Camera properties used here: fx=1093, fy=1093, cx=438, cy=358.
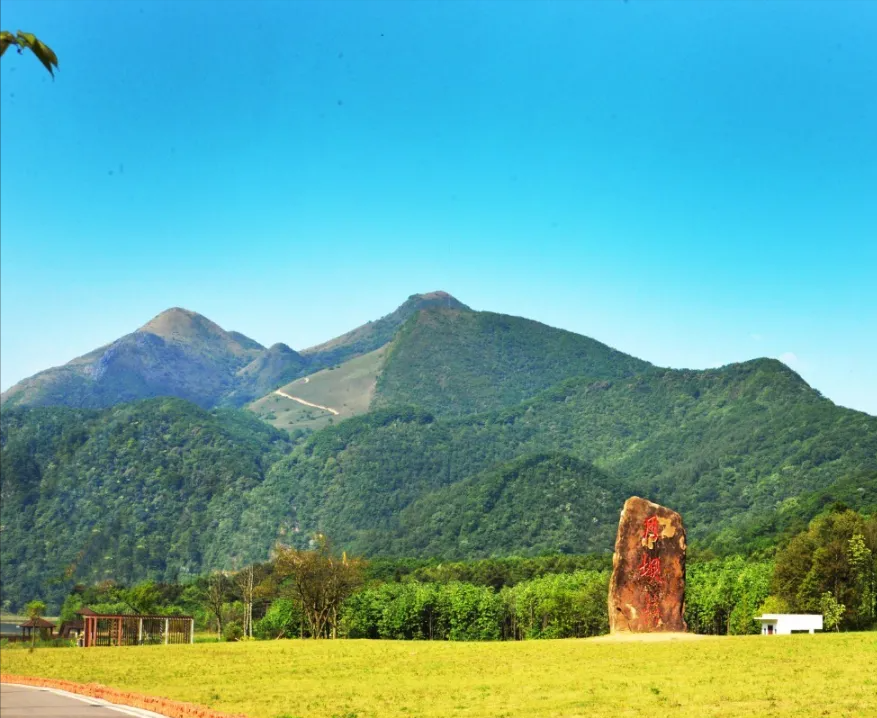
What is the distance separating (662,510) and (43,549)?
167546 millimetres

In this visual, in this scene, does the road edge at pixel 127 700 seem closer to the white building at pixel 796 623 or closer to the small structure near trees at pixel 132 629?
the small structure near trees at pixel 132 629

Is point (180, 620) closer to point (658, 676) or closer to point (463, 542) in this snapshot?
point (658, 676)

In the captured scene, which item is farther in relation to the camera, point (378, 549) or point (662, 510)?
point (378, 549)

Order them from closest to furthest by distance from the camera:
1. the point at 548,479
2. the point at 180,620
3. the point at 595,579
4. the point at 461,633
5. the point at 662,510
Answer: the point at 662,510 → the point at 180,620 → the point at 461,633 → the point at 595,579 → the point at 548,479

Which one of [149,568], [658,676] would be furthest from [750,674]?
[149,568]

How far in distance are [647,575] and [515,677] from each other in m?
14.0

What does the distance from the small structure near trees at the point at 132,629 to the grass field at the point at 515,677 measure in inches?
547

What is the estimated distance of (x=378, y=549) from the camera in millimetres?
174125

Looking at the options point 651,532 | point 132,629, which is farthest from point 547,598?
point 651,532

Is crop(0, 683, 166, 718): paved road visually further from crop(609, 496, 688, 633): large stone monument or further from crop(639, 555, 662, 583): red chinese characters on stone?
crop(639, 555, 662, 583): red chinese characters on stone

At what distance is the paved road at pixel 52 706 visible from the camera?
22.1m

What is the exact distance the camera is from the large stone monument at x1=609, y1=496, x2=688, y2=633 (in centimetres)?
4456

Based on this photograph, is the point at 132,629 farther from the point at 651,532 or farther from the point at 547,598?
the point at 651,532

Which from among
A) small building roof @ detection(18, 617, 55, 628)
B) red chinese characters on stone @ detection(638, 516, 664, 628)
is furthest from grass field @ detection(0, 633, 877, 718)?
small building roof @ detection(18, 617, 55, 628)
